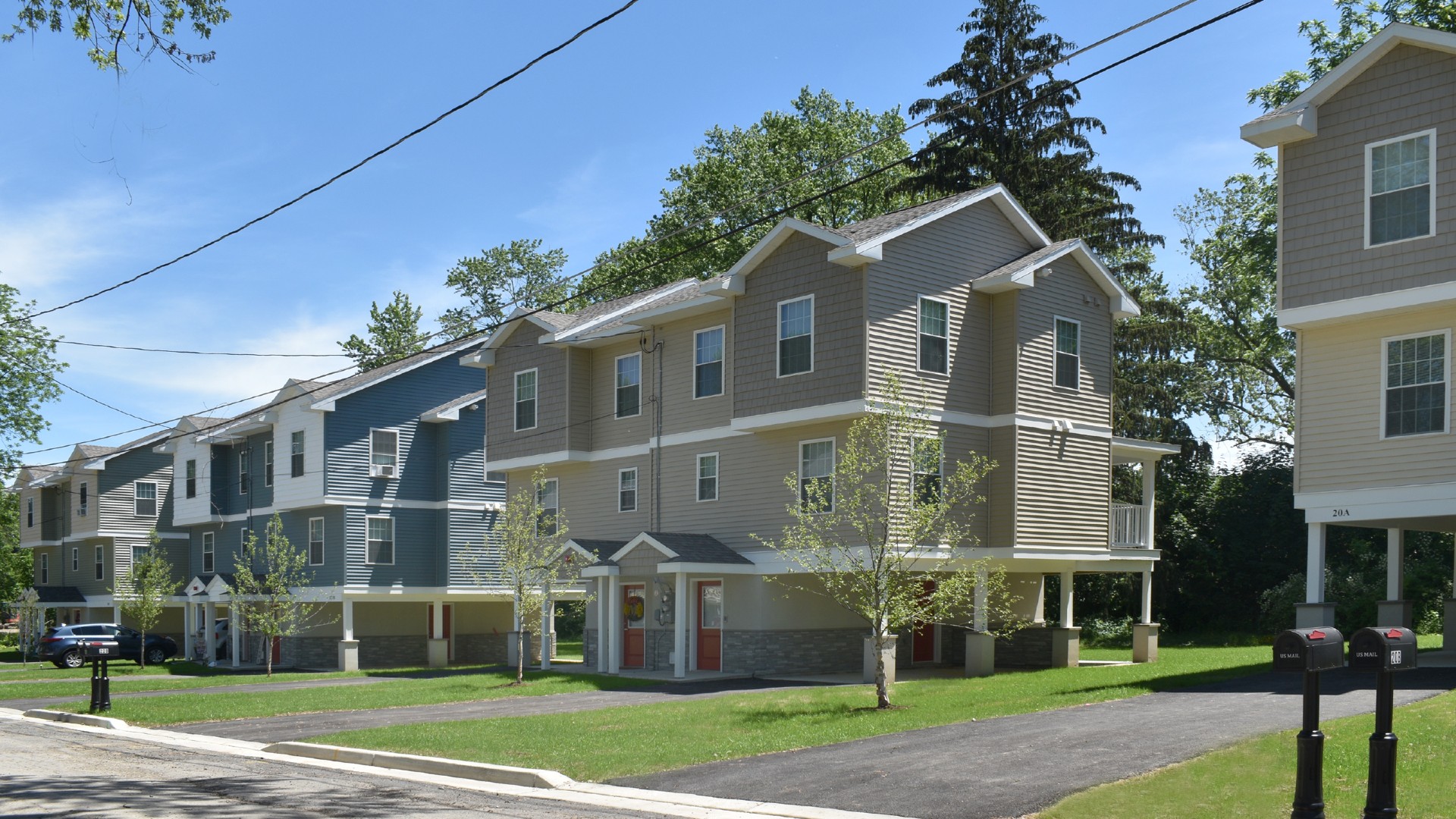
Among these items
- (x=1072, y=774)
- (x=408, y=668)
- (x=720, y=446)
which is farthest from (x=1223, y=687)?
(x=408, y=668)

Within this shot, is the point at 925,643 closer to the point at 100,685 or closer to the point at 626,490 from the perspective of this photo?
the point at 626,490

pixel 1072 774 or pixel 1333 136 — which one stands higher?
pixel 1333 136

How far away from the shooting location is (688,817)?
12773 millimetres

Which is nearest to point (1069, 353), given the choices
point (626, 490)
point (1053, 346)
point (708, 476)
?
point (1053, 346)

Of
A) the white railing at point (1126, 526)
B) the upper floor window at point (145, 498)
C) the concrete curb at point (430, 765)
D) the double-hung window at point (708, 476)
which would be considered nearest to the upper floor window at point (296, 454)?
the upper floor window at point (145, 498)

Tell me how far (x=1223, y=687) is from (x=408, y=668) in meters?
30.0

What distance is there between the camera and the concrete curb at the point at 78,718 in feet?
77.5

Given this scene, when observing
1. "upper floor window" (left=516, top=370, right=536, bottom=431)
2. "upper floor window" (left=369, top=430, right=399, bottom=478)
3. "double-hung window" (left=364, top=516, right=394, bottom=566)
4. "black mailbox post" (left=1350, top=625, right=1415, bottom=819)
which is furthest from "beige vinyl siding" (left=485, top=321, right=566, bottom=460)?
"black mailbox post" (left=1350, top=625, right=1415, bottom=819)

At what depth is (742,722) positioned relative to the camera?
66.1ft

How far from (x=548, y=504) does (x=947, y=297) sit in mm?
14025

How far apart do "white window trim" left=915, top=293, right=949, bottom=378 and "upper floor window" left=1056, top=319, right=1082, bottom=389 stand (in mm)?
3239

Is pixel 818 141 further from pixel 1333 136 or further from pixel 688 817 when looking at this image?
pixel 688 817

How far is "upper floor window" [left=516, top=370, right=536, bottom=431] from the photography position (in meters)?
37.2

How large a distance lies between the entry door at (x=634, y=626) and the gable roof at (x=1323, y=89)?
18.4m
